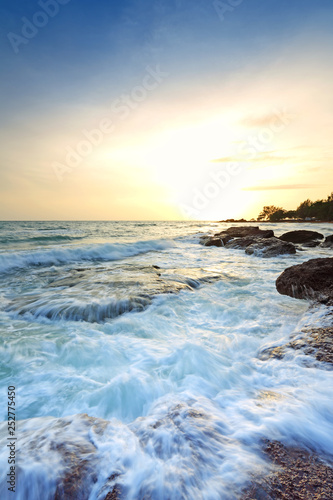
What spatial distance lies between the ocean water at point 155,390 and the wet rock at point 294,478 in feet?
0.32

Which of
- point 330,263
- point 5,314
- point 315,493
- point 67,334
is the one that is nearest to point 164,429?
point 315,493

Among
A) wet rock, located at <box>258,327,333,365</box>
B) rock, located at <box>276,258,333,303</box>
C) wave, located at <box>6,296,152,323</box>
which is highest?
rock, located at <box>276,258,333,303</box>

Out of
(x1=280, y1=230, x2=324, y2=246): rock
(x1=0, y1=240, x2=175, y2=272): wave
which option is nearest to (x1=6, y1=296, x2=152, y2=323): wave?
(x1=0, y1=240, x2=175, y2=272): wave

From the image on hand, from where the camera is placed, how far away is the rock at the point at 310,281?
4529mm

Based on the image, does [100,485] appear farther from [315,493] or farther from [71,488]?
[315,493]

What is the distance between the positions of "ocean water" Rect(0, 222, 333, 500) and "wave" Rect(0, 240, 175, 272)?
657cm

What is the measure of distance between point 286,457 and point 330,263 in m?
4.54

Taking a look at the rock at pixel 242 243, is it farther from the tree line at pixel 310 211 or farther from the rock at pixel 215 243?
the tree line at pixel 310 211

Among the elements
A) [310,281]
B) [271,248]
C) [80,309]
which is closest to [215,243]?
[271,248]

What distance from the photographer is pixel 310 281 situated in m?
4.84

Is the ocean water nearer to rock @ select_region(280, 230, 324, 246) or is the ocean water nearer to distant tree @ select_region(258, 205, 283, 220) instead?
rock @ select_region(280, 230, 324, 246)

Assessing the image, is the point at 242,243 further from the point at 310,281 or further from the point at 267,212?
the point at 267,212

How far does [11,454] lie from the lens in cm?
161

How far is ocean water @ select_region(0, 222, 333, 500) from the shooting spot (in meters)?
1.43
